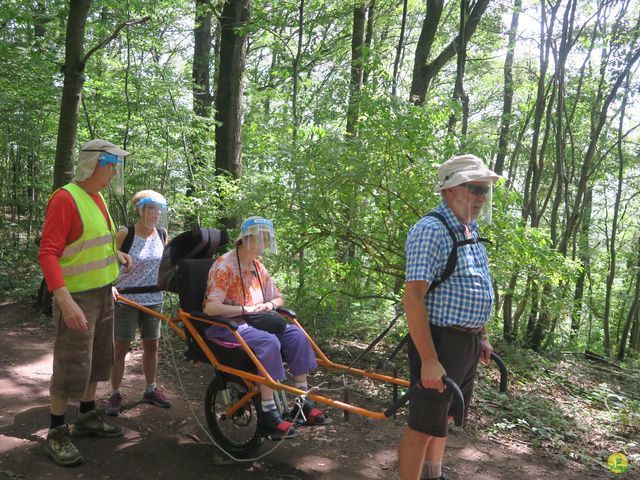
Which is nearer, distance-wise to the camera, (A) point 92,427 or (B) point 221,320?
(B) point 221,320

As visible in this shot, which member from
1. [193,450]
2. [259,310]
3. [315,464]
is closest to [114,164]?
[259,310]

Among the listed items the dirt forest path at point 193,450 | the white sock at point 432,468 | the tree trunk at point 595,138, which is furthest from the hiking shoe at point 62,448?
the tree trunk at point 595,138

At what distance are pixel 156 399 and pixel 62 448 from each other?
1215 millimetres

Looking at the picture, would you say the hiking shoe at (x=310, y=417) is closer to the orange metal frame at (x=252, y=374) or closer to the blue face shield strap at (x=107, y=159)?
the orange metal frame at (x=252, y=374)

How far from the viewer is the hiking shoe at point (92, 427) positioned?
3.73 metres

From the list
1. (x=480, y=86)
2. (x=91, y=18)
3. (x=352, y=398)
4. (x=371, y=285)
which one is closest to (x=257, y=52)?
(x=480, y=86)

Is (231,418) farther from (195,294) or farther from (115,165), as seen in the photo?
(115,165)

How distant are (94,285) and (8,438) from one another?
4.40 feet

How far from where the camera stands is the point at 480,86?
20.9 m

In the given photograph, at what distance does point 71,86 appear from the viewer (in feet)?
22.2

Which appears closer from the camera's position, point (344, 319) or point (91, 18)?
point (344, 319)

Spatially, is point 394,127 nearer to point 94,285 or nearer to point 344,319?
point 344,319

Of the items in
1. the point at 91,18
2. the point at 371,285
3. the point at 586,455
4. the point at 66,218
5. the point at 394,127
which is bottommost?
the point at 586,455

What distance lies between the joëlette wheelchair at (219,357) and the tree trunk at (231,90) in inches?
168
